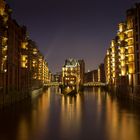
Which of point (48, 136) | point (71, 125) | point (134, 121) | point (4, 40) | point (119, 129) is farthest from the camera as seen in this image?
point (4, 40)

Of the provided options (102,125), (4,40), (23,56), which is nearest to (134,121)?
(102,125)

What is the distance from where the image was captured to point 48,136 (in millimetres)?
36156

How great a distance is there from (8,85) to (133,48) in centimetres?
3914

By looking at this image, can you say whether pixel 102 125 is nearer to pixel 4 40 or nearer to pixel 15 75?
pixel 4 40

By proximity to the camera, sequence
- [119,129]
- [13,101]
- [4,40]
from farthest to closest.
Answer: [13,101] < [4,40] < [119,129]

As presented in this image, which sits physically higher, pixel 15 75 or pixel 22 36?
pixel 22 36

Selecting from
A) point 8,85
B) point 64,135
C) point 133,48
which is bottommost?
point 64,135

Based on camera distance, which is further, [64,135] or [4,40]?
[4,40]

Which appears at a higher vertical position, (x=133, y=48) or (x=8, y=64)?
(x=133, y=48)

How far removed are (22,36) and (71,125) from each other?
220 ft

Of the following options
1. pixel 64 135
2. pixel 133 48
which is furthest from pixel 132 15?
pixel 64 135

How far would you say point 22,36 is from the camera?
10538 centimetres

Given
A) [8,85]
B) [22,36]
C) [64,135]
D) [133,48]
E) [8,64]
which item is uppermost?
[22,36]

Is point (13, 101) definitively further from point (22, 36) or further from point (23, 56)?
point (22, 36)
